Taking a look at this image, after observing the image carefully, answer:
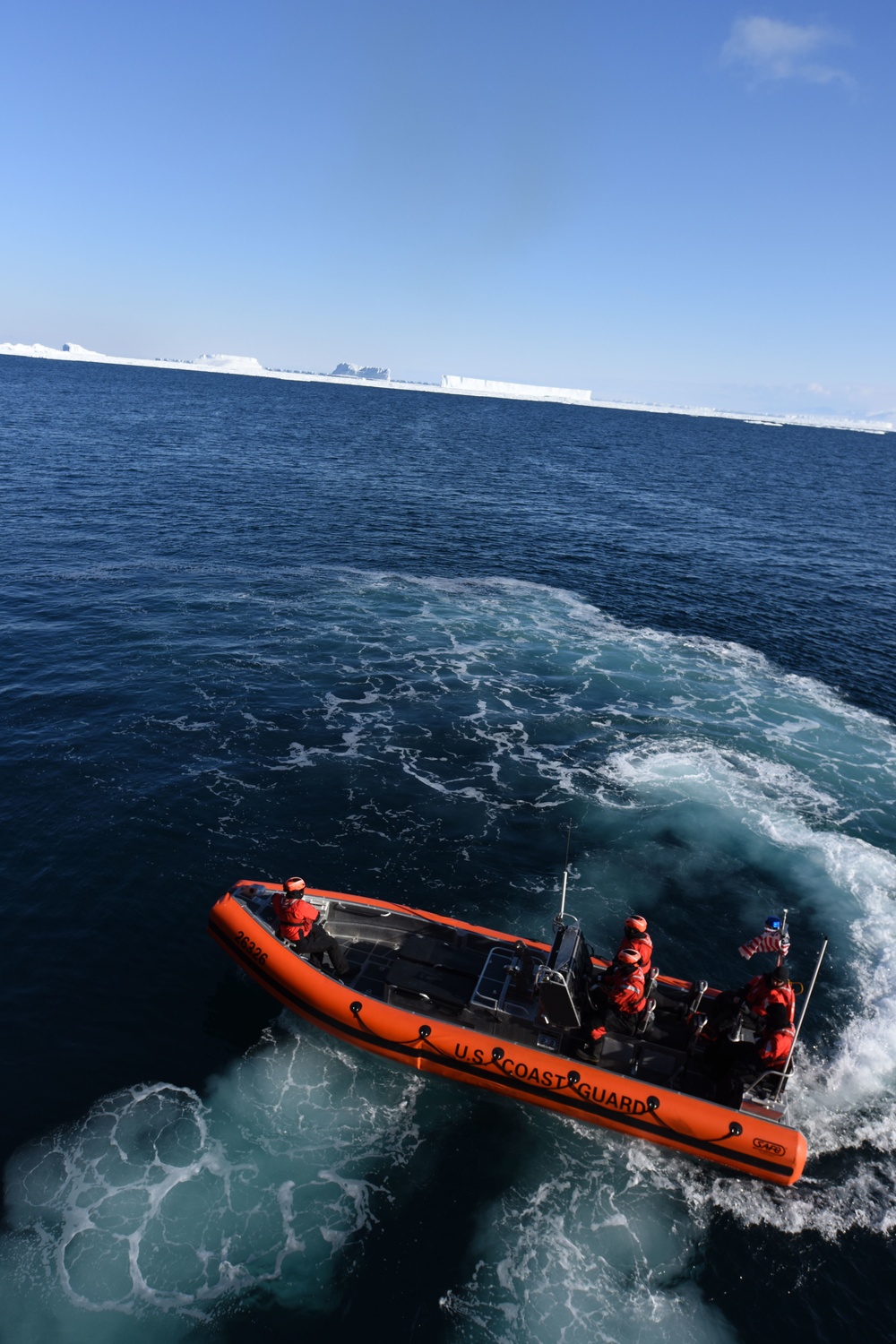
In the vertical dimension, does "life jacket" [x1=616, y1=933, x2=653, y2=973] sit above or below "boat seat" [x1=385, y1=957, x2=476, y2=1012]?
above

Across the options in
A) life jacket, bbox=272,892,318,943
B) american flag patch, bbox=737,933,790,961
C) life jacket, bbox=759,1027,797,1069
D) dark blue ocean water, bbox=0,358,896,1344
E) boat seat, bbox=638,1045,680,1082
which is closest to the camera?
dark blue ocean water, bbox=0,358,896,1344

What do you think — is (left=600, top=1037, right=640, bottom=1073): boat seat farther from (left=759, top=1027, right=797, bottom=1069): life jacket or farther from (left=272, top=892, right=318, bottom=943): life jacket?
(left=272, top=892, right=318, bottom=943): life jacket

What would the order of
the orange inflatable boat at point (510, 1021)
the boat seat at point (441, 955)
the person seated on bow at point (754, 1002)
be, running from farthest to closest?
the boat seat at point (441, 955) < the person seated on bow at point (754, 1002) < the orange inflatable boat at point (510, 1021)

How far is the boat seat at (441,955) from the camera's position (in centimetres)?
1368

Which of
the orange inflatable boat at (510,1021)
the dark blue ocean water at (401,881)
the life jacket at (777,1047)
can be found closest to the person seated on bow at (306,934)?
the orange inflatable boat at (510,1021)

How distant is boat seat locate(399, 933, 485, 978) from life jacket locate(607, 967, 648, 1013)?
2.77 metres

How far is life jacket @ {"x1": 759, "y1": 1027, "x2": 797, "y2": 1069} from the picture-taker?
11.0 m

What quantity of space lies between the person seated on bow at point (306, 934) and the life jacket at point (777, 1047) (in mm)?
7185

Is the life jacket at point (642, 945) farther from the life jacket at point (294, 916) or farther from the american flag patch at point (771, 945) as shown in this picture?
the life jacket at point (294, 916)

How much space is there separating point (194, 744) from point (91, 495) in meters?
33.0

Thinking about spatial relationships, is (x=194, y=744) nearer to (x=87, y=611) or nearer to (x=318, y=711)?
(x=318, y=711)

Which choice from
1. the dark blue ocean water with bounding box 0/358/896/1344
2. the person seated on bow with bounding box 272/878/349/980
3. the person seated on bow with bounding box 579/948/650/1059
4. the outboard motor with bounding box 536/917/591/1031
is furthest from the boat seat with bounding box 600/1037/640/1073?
the person seated on bow with bounding box 272/878/349/980

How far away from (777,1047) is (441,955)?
5913mm

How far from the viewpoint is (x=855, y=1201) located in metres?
10.9
